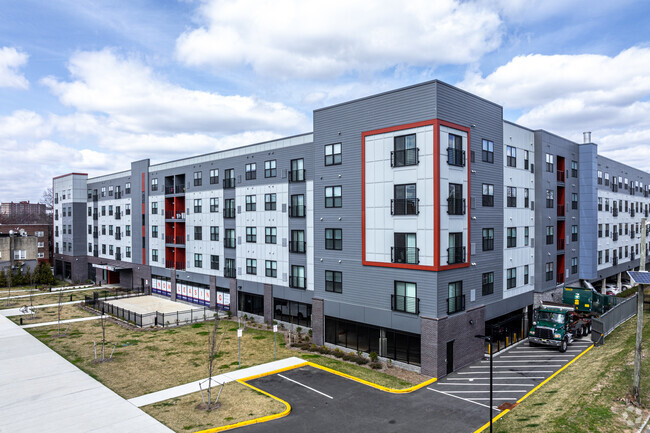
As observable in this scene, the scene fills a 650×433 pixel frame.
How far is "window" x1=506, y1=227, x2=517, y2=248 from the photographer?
110 ft

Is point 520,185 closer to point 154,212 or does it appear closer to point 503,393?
point 503,393

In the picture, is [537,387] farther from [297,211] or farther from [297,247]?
[297,211]

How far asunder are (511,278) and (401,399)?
16819 mm

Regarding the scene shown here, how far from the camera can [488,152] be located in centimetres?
3086

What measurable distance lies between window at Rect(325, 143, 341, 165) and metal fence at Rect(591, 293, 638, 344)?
2345 cm

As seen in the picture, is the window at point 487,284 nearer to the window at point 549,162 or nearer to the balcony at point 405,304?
the balcony at point 405,304

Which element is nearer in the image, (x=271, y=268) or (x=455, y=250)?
(x=455, y=250)

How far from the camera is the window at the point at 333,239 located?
31.0 metres

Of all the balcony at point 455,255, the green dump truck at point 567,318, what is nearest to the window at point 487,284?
the balcony at point 455,255

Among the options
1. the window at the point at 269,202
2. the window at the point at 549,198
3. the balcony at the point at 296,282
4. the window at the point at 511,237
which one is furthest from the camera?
the window at the point at 269,202

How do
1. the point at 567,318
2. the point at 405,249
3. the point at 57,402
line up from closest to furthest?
the point at 57,402 → the point at 405,249 → the point at 567,318

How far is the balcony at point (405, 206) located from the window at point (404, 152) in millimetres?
2342

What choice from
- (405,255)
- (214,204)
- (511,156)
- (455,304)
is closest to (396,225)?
(405,255)

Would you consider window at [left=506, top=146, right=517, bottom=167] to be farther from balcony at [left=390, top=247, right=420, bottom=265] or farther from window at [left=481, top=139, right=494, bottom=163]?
balcony at [left=390, top=247, right=420, bottom=265]
